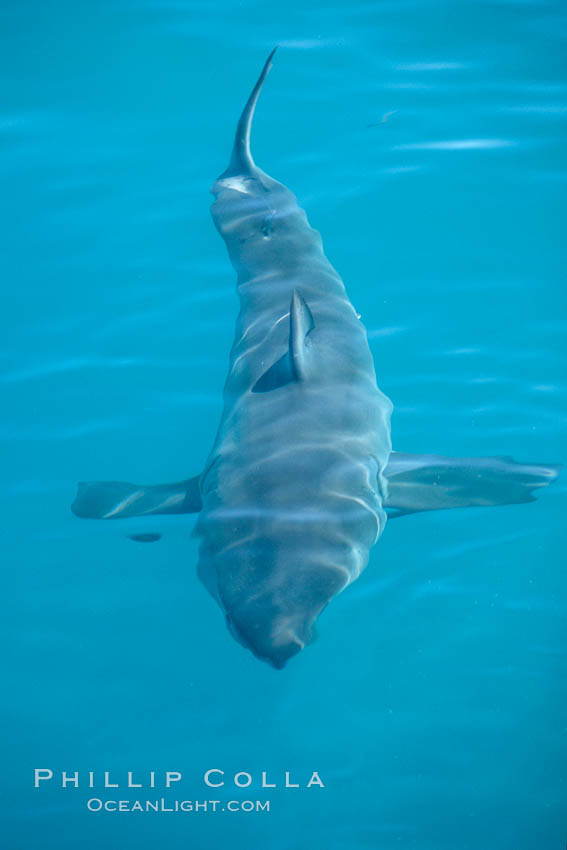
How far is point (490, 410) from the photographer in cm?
590

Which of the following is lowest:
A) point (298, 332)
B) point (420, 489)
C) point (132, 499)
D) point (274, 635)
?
point (132, 499)

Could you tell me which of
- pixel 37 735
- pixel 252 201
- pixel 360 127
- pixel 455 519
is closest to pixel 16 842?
pixel 37 735

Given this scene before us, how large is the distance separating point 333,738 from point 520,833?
4.36 ft

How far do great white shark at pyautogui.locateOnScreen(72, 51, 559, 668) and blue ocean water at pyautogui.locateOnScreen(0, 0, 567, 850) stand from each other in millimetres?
515

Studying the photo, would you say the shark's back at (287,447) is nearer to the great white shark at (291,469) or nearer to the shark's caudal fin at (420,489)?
the great white shark at (291,469)

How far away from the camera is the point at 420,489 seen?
4973 millimetres

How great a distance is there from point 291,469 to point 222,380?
2.14 m

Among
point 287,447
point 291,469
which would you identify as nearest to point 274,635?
point 291,469

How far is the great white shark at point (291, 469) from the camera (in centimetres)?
372

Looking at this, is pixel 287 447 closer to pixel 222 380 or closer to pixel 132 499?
pixel 132 499

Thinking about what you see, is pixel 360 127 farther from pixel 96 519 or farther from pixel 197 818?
pixel 197 818

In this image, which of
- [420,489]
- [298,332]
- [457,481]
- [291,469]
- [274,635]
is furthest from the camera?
[457,481]

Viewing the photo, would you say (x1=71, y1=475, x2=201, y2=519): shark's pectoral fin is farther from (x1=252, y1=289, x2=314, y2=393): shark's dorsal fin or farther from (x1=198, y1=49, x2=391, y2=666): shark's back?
(x1=252, y1=289, x2=314, y2=393): shark's dorsal fin

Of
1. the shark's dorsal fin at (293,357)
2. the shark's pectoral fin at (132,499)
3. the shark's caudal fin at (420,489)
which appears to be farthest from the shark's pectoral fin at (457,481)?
the shark's pectoral fin at (132,499)
